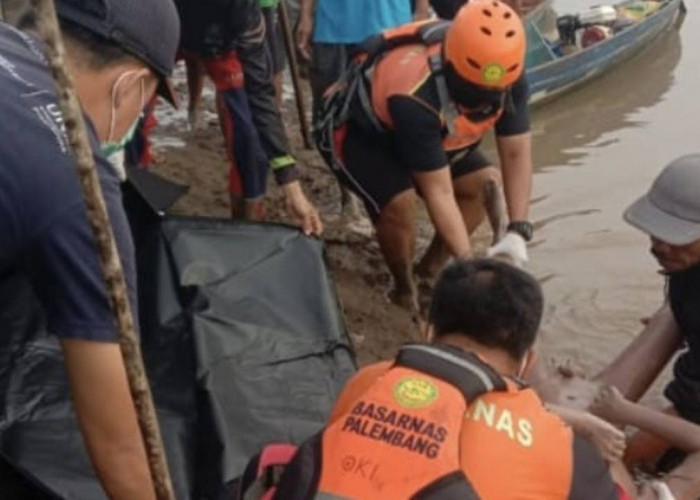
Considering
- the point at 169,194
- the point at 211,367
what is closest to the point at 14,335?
the point at 211,367

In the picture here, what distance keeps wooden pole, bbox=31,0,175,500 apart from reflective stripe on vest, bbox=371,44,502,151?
8.19 ft

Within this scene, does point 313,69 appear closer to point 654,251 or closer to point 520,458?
point 654,251

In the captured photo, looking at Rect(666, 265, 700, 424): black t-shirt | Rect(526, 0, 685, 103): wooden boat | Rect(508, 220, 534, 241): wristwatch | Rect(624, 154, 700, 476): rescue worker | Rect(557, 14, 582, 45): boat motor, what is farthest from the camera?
Rect(557, 14, 582, 45): boat motor

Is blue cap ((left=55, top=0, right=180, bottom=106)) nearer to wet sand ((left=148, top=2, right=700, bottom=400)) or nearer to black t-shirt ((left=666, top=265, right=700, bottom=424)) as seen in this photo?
black t-shirt ((left=666, top=265, right=700, bottom=424))

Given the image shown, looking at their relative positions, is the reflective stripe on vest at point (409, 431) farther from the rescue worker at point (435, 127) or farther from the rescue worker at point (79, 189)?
the rescue worker at point (435, 127)

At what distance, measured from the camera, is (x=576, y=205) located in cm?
716

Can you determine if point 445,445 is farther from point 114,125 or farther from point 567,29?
point 567,29

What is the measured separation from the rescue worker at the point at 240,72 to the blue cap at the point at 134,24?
2201 millimetres

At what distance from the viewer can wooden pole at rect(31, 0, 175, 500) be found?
5.31 feet

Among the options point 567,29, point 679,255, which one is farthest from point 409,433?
point 567,29

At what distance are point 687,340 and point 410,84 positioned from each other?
4.38 ft

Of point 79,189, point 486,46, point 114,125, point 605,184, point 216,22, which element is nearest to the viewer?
point 79,189

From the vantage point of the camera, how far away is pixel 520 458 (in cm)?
207

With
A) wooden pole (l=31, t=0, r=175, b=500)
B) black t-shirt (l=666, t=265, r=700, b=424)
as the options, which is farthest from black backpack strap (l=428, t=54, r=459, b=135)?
wooden pole (l=31, t=0, r=175, b=500)
